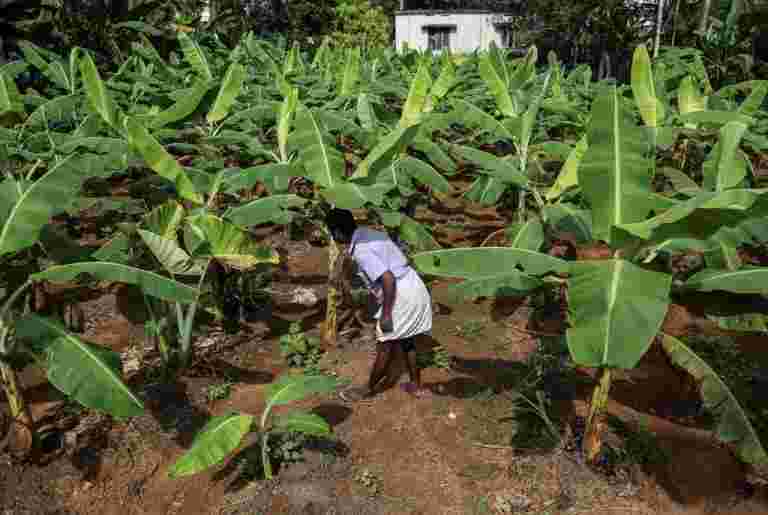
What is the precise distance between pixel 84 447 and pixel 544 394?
318cm

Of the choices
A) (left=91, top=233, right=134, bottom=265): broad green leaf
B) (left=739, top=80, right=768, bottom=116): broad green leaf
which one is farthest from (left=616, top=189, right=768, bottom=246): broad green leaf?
(left=739, top=80, right=768, bottom=116): broad green leaf

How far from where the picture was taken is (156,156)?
3885 millimetres

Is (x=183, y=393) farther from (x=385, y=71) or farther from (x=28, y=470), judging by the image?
(x=385, y=71)

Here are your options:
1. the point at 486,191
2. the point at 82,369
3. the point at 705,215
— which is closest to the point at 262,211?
the point at 82,369

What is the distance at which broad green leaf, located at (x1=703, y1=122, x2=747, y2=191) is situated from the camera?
3.25m

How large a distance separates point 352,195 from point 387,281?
2.03ft

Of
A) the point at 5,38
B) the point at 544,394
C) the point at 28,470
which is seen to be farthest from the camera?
the point at 5,38

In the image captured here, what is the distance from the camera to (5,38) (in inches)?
501

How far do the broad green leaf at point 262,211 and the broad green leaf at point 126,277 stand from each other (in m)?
1.19

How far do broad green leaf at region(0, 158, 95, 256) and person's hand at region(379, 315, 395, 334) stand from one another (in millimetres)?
2029

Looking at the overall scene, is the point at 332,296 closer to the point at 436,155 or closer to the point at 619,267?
the point at 436,155

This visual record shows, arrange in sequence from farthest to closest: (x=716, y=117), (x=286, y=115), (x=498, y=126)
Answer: (x=498, y=126) < (x=716, y=117) < (x=286, y=115)

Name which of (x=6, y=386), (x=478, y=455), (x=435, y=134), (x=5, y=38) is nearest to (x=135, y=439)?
(x=6, y=386)

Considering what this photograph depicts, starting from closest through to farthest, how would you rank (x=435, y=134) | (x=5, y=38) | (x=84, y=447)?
(x=84, y=447)
(x=435, y=134)
(x=5, y=38)
